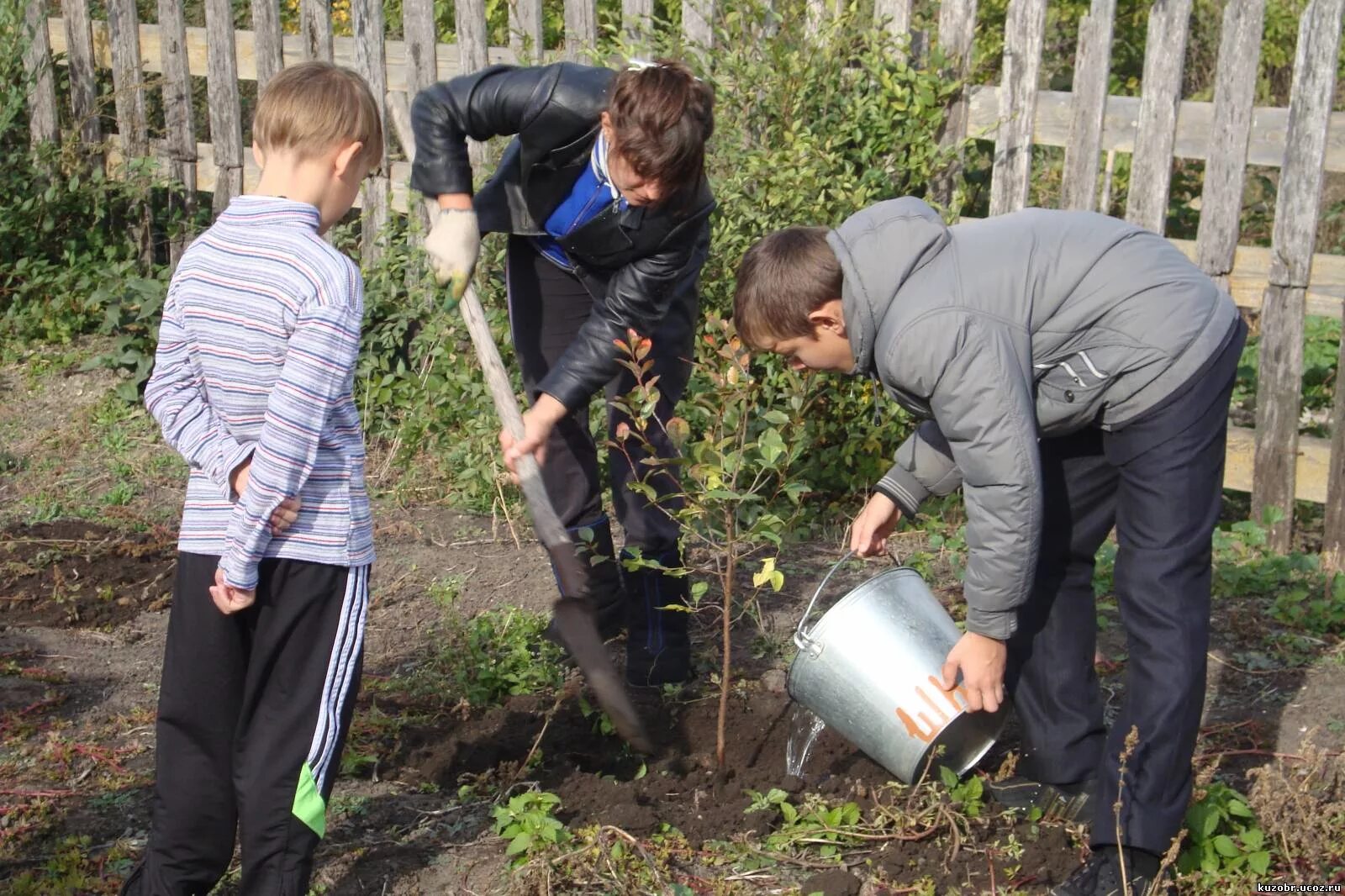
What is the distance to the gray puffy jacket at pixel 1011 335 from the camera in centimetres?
239

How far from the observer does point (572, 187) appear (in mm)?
3484

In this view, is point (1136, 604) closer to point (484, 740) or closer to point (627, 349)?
point (627, 349)

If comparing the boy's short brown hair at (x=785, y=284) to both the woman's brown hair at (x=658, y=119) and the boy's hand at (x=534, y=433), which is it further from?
the boy's hand at (x=534, y=433)

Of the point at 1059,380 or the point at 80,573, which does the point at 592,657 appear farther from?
the point at 80,573

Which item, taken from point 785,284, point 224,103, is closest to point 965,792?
point 785,284

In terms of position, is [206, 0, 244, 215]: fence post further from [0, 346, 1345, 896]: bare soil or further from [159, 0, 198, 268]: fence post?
[0, 346, 1345, 896]: bare soil

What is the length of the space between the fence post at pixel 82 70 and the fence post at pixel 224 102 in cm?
76

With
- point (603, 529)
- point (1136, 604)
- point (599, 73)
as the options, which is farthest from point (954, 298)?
point (603, 529)

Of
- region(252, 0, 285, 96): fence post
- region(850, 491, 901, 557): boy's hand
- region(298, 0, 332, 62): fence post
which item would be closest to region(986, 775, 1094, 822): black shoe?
region(850, 491, 901, 557): boy's hand

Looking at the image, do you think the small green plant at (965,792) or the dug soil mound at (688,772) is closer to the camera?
the dug soil mound at (688,772)

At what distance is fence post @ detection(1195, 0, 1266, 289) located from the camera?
15.3 ft

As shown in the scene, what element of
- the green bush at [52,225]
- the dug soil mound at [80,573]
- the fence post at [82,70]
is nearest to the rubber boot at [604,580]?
the dug soil mound at [80,573]

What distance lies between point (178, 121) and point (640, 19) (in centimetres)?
276

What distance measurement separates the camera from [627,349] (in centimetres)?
304
